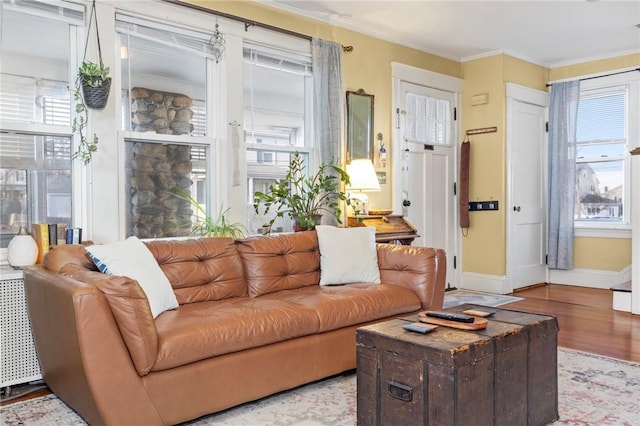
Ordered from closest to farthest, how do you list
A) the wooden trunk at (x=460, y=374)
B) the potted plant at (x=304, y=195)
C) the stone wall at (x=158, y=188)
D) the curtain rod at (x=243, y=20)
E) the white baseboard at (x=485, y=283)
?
the wooden trunk at (x=460, y=374) → the stone wall at (x=158, y=188) → the curtain rod at (x=243, y=20) → the potted plant at (x=304, y=195) → the white baseboard at (x=485, y=283)

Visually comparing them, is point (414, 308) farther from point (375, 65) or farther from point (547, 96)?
point (547, 96)

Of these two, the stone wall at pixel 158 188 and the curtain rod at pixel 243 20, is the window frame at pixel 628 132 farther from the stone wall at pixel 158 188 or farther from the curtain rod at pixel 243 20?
the stone wall at pixel 158 188

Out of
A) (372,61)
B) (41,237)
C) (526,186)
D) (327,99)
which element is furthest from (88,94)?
(526,186)

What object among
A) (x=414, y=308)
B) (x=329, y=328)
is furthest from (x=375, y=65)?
(x=329, y=328)

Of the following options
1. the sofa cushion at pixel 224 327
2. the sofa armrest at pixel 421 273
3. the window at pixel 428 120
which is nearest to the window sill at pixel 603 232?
the window at pixel 428 120

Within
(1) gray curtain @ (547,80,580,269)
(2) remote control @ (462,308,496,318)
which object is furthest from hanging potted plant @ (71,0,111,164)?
(1) gray curtain @ (547,80,580,269)

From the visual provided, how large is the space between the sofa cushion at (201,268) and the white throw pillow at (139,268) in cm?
15

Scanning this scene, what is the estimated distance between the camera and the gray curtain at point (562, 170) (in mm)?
6238

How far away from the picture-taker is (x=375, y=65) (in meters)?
5.23

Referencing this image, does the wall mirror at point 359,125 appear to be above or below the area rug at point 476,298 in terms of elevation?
above

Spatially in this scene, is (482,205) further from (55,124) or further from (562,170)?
(55,124)

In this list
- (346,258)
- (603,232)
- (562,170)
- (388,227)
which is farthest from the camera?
(562,170)

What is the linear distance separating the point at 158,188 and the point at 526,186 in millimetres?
4396

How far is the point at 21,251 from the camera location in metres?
2.89
